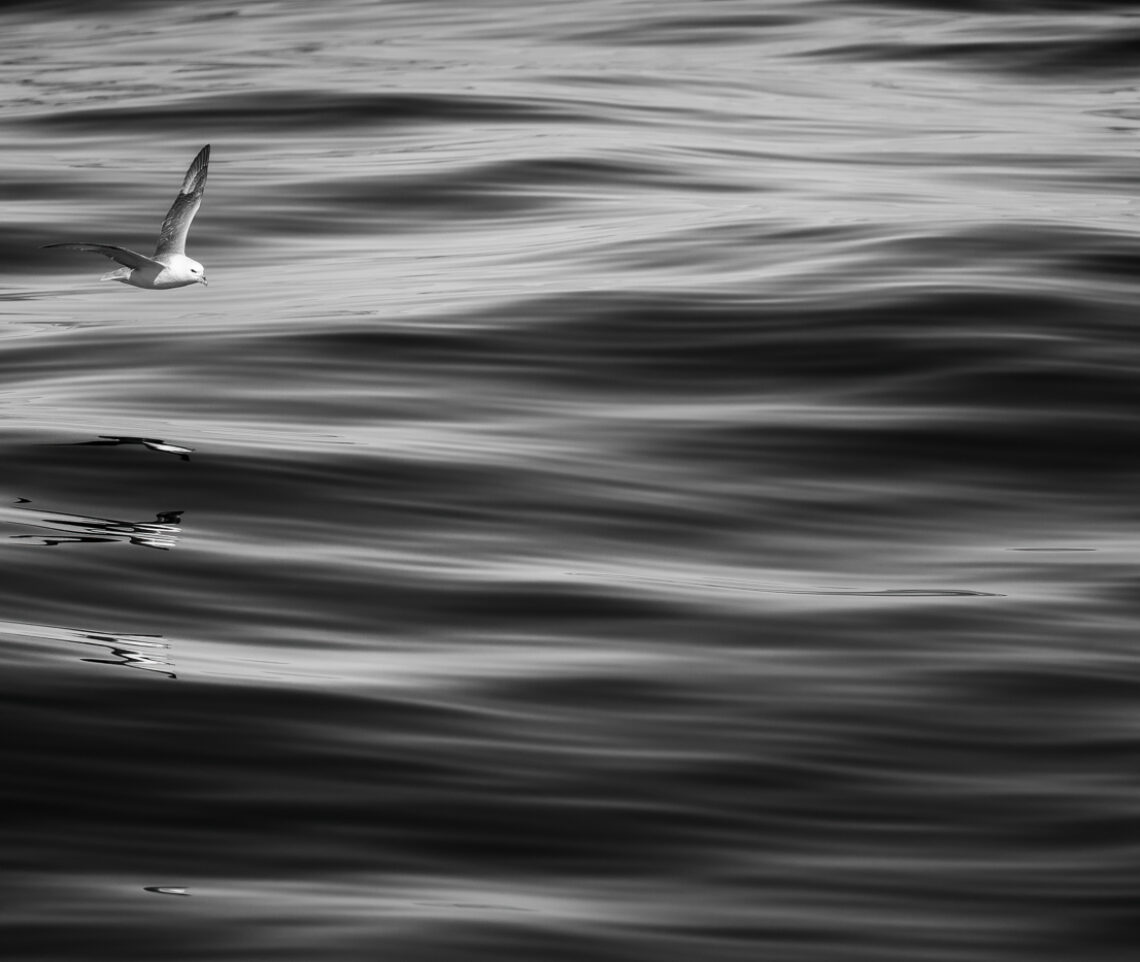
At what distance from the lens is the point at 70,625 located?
600cm

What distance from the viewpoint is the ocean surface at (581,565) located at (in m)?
4.52

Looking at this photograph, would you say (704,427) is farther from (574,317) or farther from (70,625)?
(70,625)

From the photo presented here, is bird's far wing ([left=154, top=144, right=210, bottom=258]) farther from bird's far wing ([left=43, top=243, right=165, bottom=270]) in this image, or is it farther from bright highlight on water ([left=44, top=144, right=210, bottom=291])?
bird's far wing ([left=43, top=243, right=165, bottom=270])

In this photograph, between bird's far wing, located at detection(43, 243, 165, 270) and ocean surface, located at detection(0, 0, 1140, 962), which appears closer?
ocean surface, located at detection(0, 0, 1140, 962)

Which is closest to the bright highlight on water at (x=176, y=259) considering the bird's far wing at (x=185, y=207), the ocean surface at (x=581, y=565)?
the bird's far wing at (x=185, y=207)

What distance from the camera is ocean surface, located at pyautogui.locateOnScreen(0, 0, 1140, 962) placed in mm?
4516

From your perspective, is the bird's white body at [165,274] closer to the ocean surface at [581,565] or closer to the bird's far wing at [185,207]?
the bird's far wing at [185,207]

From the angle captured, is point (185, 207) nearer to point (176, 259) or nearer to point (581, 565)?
point (176, 259)

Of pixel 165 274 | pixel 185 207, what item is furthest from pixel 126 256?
pixel 185 207

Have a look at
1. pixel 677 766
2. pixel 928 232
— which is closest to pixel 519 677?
pixel 677 766

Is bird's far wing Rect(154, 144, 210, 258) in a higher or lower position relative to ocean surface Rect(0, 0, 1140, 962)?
higher

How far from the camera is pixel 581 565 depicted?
22.2 ft

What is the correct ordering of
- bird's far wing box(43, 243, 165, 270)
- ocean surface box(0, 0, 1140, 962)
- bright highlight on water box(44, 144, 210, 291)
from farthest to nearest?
bright highlight on water box(44, 144, 210, 291)
bird's far wing box(43, 243, 165, 270)
ocean surface box(0, 0, 1140, 962)

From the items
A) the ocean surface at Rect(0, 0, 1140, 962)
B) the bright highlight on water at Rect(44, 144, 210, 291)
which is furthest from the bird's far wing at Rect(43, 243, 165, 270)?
the ocean surface at Rect(0, 0, 1140, 962)
